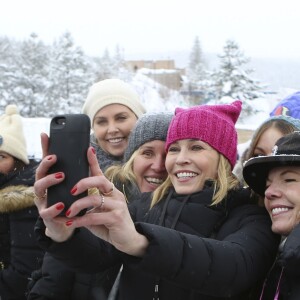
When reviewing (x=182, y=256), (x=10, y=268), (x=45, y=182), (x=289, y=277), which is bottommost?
(x=10, y=268)

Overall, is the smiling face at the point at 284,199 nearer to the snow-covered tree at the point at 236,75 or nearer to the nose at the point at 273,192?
the nose at the point at 273,192

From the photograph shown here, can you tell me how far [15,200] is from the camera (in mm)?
3336

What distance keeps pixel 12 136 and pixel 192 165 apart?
2.09 meters

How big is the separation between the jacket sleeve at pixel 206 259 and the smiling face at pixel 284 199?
117mm

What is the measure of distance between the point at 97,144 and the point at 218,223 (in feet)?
6.20

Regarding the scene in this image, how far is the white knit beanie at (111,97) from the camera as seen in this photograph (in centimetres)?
374

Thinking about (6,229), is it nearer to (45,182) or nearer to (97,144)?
(97,144)

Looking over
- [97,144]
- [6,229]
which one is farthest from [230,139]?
[6,229]

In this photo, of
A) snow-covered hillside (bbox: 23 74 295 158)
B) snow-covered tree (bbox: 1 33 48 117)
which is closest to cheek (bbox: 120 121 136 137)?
snow-covered hillside (bbox: 23 74 295 158)

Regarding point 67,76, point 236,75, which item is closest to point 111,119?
point 236,75

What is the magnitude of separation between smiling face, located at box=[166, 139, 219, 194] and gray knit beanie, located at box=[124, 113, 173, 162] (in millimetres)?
507

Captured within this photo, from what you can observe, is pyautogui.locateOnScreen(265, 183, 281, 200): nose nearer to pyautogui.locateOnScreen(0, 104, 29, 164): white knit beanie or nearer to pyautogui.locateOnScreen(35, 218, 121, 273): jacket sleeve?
pyautogui.locateOnScreen(35, 218, 121, 273): jacket sleeve

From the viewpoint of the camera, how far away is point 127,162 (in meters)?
3.04

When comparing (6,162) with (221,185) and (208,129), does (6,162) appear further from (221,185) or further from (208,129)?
(221,185)
